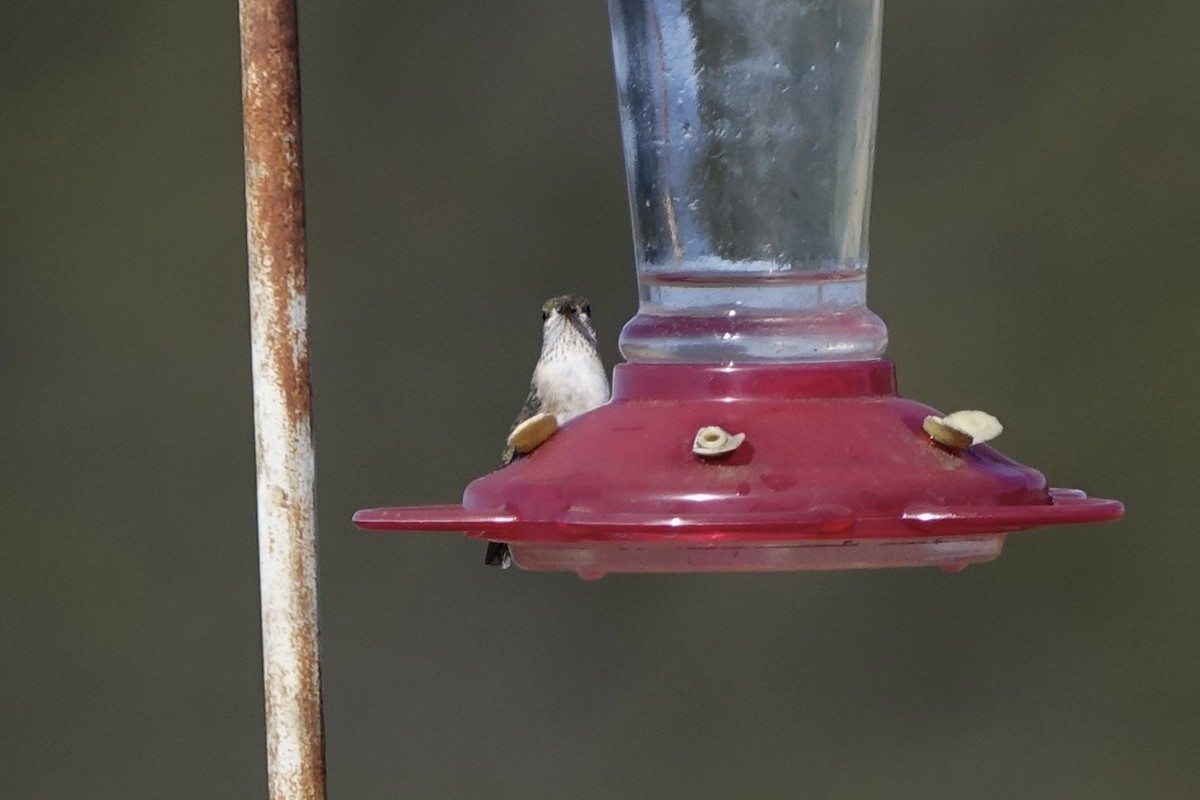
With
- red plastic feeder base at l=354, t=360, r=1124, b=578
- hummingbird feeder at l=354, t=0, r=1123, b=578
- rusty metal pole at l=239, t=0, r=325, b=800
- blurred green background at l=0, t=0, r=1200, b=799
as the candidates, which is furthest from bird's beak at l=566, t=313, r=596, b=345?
blurred green background at l=0, t=0, r=1200, b=799

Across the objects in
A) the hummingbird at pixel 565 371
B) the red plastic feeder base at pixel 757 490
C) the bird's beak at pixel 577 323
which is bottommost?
the red plastic feeder base at pixel 757 490

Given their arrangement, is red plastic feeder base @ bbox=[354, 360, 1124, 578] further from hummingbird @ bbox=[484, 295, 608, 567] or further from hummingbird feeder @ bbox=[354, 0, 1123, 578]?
hummingbird @ bbox=[484, 295, 608, 567]

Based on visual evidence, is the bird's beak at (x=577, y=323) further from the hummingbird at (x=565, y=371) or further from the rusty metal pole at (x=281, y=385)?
the rusty metal pole at (x=281, y=385)

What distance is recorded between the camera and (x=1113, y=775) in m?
7.39

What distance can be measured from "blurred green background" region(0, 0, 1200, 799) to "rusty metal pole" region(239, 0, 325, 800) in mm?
5044

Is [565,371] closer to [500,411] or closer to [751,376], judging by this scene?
[751,376]

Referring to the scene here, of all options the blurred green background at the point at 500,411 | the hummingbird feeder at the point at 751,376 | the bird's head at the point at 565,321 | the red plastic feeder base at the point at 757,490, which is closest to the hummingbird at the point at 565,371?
the bird's head at the point at 565,321

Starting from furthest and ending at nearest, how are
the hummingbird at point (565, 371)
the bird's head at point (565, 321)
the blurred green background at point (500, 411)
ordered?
the blurred green background at point (500, 411) → the bird's head at point (565, 321) → the hummingbird at point (565, 371)

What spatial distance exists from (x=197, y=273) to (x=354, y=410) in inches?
27.5

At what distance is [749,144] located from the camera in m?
2.40

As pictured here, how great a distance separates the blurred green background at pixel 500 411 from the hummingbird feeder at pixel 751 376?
177 inches

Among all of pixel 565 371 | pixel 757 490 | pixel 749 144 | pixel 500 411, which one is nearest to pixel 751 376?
pixel 757 490

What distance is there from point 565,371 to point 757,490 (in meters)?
2.09

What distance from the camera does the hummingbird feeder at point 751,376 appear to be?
188 centimetres
